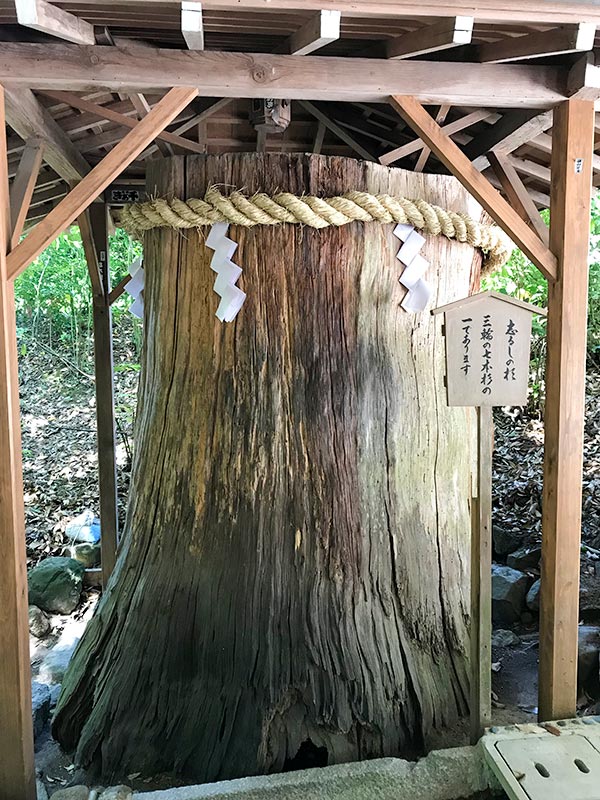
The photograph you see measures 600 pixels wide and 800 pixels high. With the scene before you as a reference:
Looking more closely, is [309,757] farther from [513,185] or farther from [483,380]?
[513,185]

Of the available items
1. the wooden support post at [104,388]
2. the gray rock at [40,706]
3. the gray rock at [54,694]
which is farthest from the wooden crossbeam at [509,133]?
the gray rock at [54,694]

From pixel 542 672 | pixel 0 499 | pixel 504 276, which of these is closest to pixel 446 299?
pixel 542 672

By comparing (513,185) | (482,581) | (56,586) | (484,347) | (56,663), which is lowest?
(56,663)

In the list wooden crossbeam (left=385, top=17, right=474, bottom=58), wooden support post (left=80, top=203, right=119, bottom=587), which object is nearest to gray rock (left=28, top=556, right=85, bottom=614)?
wooden support post (left=80, top=203, right=119, bottom=587)

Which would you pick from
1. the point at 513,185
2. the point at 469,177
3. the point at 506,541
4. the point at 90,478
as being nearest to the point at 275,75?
the point at 469,177

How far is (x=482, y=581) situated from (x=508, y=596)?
204cm

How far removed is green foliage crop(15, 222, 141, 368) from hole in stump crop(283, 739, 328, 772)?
7.65 metres

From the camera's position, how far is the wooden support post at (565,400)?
231 cm

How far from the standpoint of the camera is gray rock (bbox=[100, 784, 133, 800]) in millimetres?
1995

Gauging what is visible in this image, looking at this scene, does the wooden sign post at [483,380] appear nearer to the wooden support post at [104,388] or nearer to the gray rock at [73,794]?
the gray rock at [73,794]

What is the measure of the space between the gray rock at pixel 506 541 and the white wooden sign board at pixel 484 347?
3.22 meters

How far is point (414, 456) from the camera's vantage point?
2.99 metres

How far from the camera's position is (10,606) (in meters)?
2.06

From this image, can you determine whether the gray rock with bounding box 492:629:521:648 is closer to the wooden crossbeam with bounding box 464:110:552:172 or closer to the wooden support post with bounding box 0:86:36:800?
the wooden support post with bounding box 0:86:36:800
